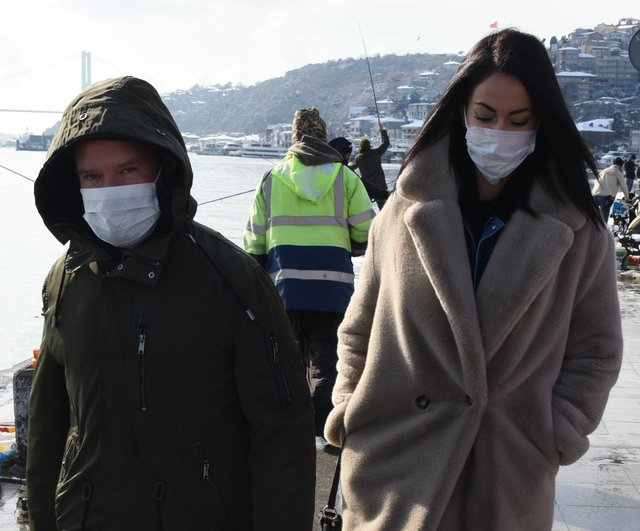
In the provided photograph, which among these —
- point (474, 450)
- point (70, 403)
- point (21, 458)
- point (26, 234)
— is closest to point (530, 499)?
point (474, 450)

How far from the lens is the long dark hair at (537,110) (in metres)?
2.52

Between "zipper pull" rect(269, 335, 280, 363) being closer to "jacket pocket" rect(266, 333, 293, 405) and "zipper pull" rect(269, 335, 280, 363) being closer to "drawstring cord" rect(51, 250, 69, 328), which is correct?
"jacket pocket" rect(266, 333, 293, 405)

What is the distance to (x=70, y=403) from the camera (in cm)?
238

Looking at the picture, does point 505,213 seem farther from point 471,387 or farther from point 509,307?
point 471,387

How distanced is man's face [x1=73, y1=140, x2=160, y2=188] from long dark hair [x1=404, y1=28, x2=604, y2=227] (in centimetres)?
75

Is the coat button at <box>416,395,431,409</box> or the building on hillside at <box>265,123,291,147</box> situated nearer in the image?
the coat button at <box>416,395,431,409</box>

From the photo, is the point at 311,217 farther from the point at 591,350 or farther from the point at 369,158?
the point at 369,158

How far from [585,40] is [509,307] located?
490 feet

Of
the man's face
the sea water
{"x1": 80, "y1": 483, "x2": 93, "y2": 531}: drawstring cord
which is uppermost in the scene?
the man's face

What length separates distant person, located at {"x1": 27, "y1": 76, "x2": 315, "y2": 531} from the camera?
2.20 m

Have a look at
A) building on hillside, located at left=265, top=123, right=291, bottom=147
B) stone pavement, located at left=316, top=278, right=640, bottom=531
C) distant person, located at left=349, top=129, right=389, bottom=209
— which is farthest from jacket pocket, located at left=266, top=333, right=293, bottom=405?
building on hillside, located at left=265, top=123, right=291, bottom=147

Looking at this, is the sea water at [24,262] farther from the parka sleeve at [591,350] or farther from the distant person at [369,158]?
the parka sleeve at [591,350]

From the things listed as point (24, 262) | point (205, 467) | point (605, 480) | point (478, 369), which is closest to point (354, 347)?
point (478, 369)

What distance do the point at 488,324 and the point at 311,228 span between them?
9.22ft
